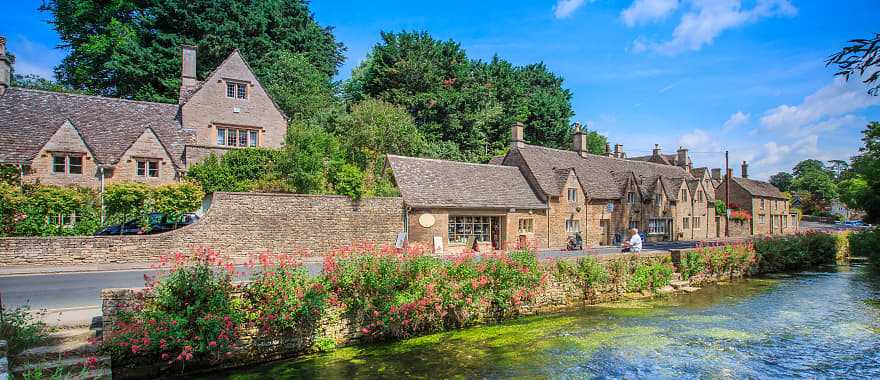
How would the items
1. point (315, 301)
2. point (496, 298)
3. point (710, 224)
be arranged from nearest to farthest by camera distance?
1. point (315, 301)
2. point (496, 298)
3. point (710, 224)

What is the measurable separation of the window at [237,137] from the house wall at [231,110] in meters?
0.35

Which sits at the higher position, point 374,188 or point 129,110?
point 129,110

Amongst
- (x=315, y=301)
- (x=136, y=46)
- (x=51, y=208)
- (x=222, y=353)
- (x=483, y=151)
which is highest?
(x=136, y=46)

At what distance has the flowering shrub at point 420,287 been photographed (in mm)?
12461

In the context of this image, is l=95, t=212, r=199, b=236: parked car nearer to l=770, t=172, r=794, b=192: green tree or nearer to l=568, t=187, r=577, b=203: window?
l=568, t=187, r=577, b=203: window

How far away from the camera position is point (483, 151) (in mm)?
47219

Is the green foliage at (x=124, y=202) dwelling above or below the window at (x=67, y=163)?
below

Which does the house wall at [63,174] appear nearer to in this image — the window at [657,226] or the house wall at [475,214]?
the house wall at [475,214]

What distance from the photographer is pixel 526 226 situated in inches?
1323

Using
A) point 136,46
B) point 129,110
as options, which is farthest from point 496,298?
point 136,46

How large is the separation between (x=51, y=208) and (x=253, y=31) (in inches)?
1095

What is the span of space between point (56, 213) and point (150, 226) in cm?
364

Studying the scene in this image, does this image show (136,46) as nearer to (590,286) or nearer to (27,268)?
(27,268)

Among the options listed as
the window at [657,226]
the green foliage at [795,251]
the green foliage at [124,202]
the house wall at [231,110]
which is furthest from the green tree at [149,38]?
the green foliage at [795,251]
